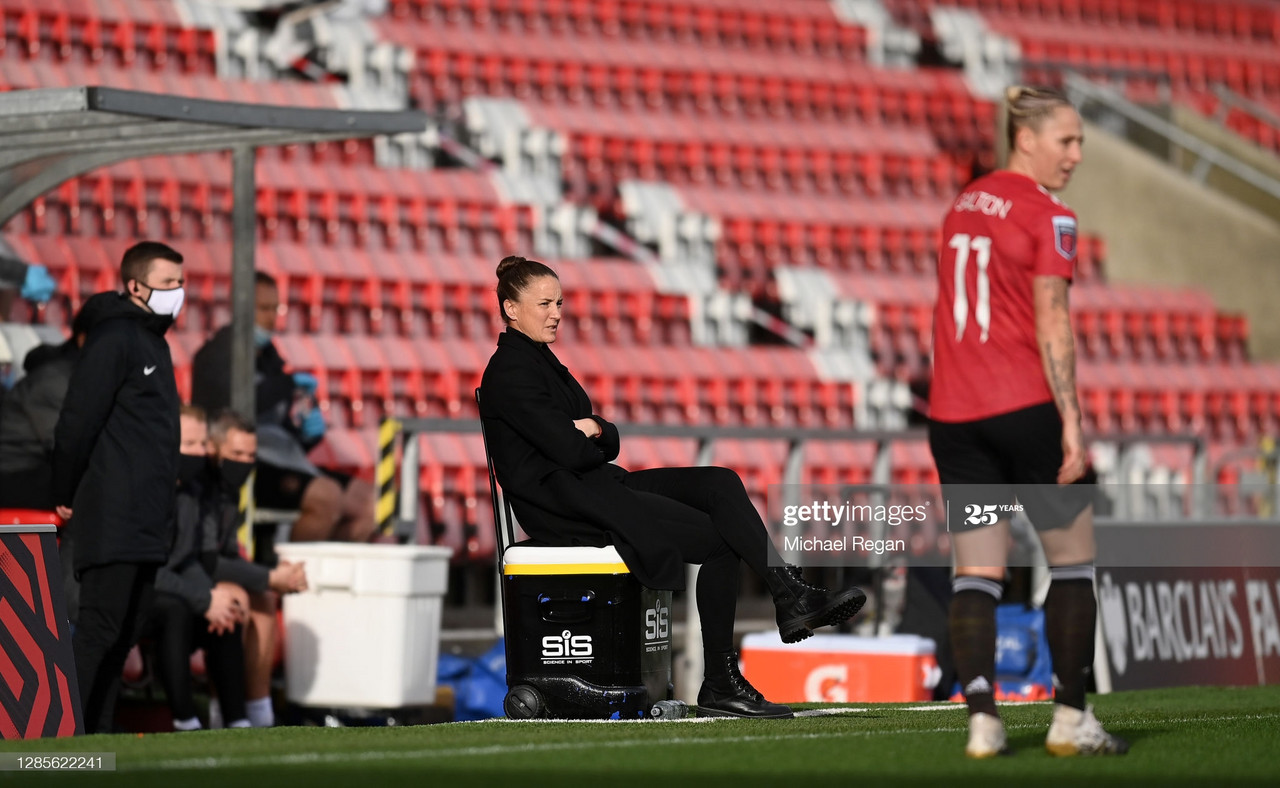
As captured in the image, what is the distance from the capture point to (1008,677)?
944 cm

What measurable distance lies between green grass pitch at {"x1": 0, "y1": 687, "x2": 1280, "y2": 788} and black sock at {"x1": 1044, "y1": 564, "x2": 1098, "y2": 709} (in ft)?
0.60

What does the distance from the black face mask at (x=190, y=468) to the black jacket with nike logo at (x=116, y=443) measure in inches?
42.7

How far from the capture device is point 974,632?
467 cm

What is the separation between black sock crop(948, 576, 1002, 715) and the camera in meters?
4.64

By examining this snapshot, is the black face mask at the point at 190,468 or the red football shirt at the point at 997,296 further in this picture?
the black face mask at the point at 190,468

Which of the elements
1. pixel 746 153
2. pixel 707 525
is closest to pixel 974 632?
pixel 707 525

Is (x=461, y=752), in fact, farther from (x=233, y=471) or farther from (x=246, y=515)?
(x=246, y=515)

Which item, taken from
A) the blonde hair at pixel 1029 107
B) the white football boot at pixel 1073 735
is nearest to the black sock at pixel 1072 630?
the white football boot at pixel 1073 735

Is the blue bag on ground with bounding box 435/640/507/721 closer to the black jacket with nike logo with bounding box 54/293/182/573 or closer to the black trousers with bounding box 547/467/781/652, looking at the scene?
the black jacket with nike logo with bounding box 54/293/182/573

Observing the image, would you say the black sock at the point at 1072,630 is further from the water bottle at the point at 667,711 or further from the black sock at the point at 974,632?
the water bottle at the point at 667,711

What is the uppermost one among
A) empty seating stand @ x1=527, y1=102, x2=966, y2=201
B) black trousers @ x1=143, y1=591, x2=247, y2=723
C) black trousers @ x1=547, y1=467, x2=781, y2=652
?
empty seating stand @ x1=527, y1=102, x2=966, y2=201

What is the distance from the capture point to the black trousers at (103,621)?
21.2 ft

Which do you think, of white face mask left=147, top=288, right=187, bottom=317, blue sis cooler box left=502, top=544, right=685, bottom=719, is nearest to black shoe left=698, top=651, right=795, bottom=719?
blue sis cooler box left=502, top=544, right=685, bottom=719

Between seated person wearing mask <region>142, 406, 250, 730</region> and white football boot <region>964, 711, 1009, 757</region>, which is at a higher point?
seated person wearing mask <region>142, 406, 250, 730</region>
